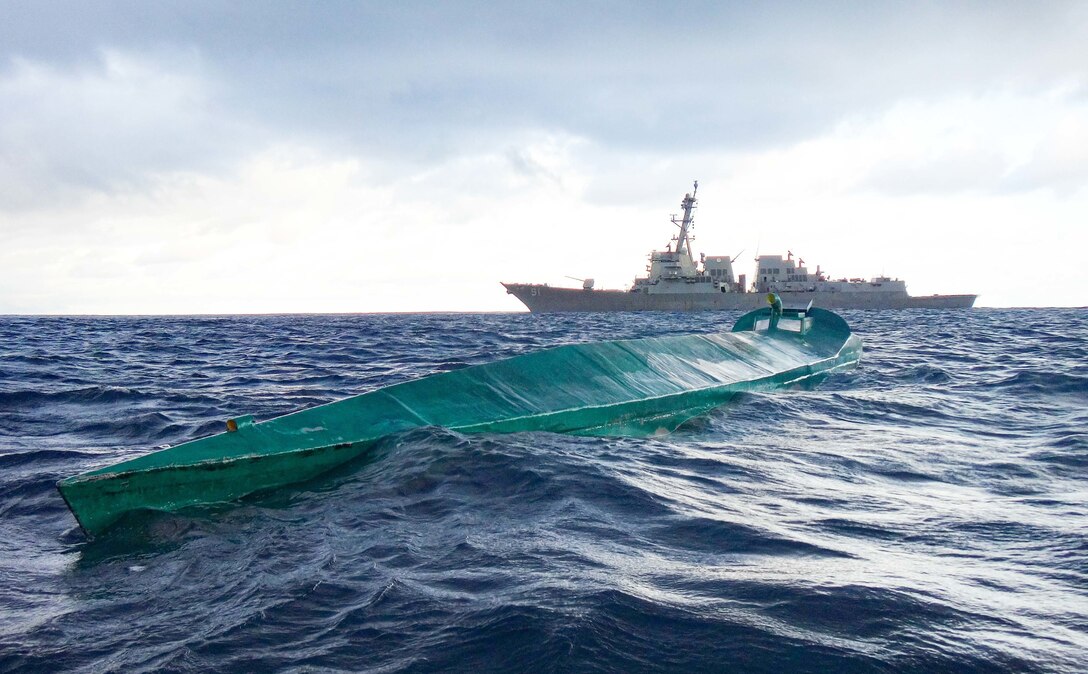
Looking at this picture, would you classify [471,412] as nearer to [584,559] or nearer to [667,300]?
[584,559]

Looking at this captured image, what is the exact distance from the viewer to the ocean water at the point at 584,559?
294 centimetres

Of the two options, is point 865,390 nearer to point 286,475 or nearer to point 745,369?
point 745,369

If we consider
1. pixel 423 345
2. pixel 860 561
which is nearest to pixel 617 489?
pixel 860 561

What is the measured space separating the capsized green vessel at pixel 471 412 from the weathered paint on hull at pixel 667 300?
57870 millimetres

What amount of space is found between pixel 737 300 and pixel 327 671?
7146 cm

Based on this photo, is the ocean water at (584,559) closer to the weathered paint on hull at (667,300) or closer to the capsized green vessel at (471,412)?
the capsized green vessel at (471,412)

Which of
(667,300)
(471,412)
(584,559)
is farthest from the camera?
(667,300)

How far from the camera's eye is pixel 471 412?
23.8 feet

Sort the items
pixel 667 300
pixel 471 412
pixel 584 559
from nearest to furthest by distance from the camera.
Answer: pixel 584 559
pixel 471 412
pixel 667 300

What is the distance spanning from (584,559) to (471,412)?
3.49 metres

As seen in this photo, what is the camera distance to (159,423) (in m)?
8.73

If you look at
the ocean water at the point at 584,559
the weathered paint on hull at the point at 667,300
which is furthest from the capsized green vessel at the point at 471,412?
the weathered paint on hull at the point at 667,300

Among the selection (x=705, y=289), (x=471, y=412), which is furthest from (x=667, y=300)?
(x=471, y=412)

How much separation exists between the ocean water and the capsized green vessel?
24 centimetres
